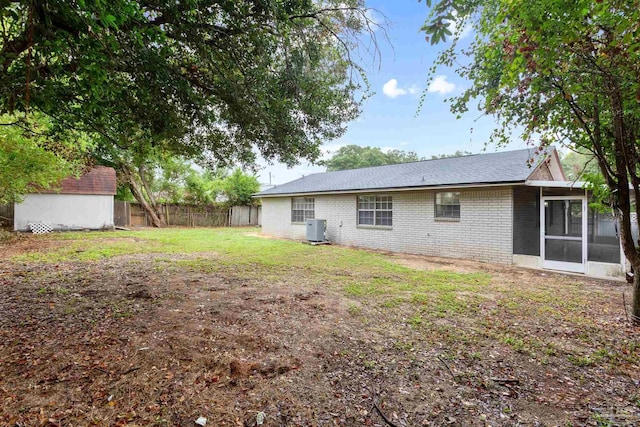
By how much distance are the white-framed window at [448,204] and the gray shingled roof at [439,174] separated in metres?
0.51

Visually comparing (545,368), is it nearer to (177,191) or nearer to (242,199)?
(242,199)

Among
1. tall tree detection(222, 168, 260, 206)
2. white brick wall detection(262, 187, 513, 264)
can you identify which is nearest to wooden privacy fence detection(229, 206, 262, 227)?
tall tree detection(222, 168, 260, 206)

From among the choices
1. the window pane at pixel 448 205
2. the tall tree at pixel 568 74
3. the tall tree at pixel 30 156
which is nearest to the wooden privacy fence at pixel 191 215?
the tall tree at pixel 30 156

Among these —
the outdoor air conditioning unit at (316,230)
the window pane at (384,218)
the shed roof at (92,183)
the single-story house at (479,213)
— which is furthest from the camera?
the shed roof at (92,183)

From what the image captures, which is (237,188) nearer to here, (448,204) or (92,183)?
(92,183)

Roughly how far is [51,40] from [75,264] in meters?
6.52

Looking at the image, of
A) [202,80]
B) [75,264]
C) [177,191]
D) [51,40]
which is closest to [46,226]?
[177,191]

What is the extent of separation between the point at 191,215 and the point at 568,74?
23058 millimetres

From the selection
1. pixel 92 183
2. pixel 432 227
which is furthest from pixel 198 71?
pixel 92 183

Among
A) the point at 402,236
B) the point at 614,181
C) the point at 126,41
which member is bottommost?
the point at 402,236

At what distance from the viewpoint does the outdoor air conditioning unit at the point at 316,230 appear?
1351 centimetres

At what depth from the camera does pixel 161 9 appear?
12.8 feet

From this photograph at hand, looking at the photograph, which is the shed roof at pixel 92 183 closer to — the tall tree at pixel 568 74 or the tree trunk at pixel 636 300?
the tall tree at pixel 568 74

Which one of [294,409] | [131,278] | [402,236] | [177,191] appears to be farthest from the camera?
[177,191]
